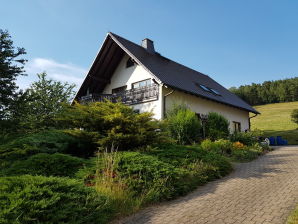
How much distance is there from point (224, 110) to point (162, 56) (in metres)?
6.76

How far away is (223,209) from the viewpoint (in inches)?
186

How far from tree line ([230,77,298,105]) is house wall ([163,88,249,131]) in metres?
44.2

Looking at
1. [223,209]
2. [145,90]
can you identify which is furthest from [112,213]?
[145,90]

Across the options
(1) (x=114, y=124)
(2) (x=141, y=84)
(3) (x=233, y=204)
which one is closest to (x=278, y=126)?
(2) (x=141, y=84)

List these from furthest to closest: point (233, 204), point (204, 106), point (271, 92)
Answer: point (271, 92) → point (204, 106) → point (233, 204)

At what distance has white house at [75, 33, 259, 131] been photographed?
15805 mm

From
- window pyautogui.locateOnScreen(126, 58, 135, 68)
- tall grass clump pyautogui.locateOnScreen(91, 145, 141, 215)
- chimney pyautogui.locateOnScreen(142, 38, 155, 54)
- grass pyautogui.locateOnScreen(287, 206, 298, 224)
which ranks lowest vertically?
grass pyautogui.locateOnScreen(287, 206, 298, 224)

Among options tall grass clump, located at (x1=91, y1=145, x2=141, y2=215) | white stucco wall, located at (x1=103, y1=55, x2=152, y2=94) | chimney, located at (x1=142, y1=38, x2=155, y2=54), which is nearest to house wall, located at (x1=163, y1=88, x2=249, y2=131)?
white stucco wall, located at (x1=103, y1=55, x2=152, y2=94)

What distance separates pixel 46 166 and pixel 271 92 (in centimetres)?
6658

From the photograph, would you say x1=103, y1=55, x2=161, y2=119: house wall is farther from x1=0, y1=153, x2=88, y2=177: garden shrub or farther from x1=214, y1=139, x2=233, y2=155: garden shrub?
x1=0, y1=153, x2=88, y2=177: garden shrub

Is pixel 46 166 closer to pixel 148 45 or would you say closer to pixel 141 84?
pixel 141 84

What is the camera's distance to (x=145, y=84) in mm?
17797

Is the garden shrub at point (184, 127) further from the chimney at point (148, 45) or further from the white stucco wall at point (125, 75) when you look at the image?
the chimney at point (148, 45)

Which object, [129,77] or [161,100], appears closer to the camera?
[161,100]
